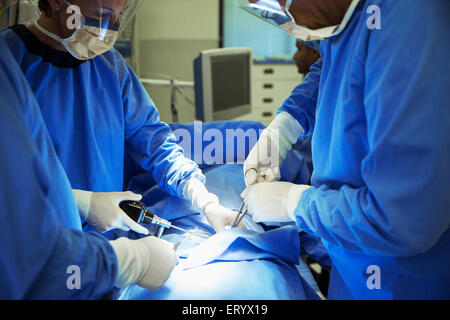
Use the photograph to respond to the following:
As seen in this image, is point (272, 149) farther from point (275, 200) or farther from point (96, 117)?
point (96, 117)

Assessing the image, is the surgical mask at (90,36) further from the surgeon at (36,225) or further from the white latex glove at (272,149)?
the white latex glove at (272,149)

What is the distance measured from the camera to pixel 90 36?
115cm

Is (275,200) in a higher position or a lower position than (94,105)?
lower

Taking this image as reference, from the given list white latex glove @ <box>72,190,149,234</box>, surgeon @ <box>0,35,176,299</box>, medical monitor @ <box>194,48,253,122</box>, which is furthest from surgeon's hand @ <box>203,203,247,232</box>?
medical monitor @ <box>194,48,253,122</box>

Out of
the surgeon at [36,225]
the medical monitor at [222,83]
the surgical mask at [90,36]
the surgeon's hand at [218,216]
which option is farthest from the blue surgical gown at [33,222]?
the medical monitor at [222,83]

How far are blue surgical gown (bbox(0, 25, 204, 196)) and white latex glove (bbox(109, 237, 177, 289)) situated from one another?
443mm

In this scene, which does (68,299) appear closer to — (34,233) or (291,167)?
(34,233)

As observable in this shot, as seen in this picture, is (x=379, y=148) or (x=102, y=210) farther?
(x=102, y=210)

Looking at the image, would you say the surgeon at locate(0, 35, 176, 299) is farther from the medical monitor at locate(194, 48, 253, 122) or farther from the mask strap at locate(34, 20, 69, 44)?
the medical monitor at locate(194, 48, 253, 122)

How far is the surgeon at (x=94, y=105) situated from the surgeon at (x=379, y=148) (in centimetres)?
45

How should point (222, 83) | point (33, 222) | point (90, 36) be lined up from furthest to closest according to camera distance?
point (222, 83) → point (90, 36) → point (33, 222)

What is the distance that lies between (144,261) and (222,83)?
206cm

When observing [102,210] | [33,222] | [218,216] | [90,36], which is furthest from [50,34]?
[218,216]
